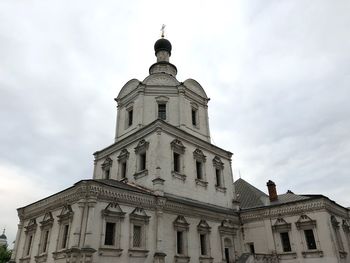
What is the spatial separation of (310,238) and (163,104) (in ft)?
51.0

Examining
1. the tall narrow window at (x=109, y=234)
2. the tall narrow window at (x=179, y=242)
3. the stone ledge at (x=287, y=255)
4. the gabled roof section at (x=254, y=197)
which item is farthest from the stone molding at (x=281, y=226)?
the tall narrow window at (x=109, y=234)

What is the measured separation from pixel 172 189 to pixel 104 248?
22.3ft

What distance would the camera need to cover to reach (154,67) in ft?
96.5

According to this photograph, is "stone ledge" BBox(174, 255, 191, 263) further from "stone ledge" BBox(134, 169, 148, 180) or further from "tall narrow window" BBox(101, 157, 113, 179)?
"tall narrow window" BBox(101, 157, 113, 179)

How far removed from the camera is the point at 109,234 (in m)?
16.5

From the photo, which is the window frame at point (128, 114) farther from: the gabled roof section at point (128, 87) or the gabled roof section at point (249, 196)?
the gabled roof section at point (249, 196)

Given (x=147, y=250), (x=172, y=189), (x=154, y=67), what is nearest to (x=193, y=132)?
(x=172, y=189)

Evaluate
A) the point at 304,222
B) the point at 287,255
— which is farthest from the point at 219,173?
the point at 287,255

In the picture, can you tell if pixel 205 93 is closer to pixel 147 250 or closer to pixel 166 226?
pixel 166 226

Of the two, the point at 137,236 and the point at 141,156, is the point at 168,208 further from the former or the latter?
the point at 141,156

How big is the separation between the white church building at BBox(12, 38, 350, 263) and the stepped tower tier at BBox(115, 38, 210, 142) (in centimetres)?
9

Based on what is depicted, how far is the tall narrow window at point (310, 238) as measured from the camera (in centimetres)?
2172

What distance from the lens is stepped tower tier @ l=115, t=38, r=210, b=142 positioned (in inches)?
992

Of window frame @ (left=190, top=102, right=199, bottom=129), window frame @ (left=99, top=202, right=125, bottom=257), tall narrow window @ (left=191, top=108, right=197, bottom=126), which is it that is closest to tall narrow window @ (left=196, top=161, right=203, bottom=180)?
window frame @ (left=190, top=102, right=199, bottom=129)
